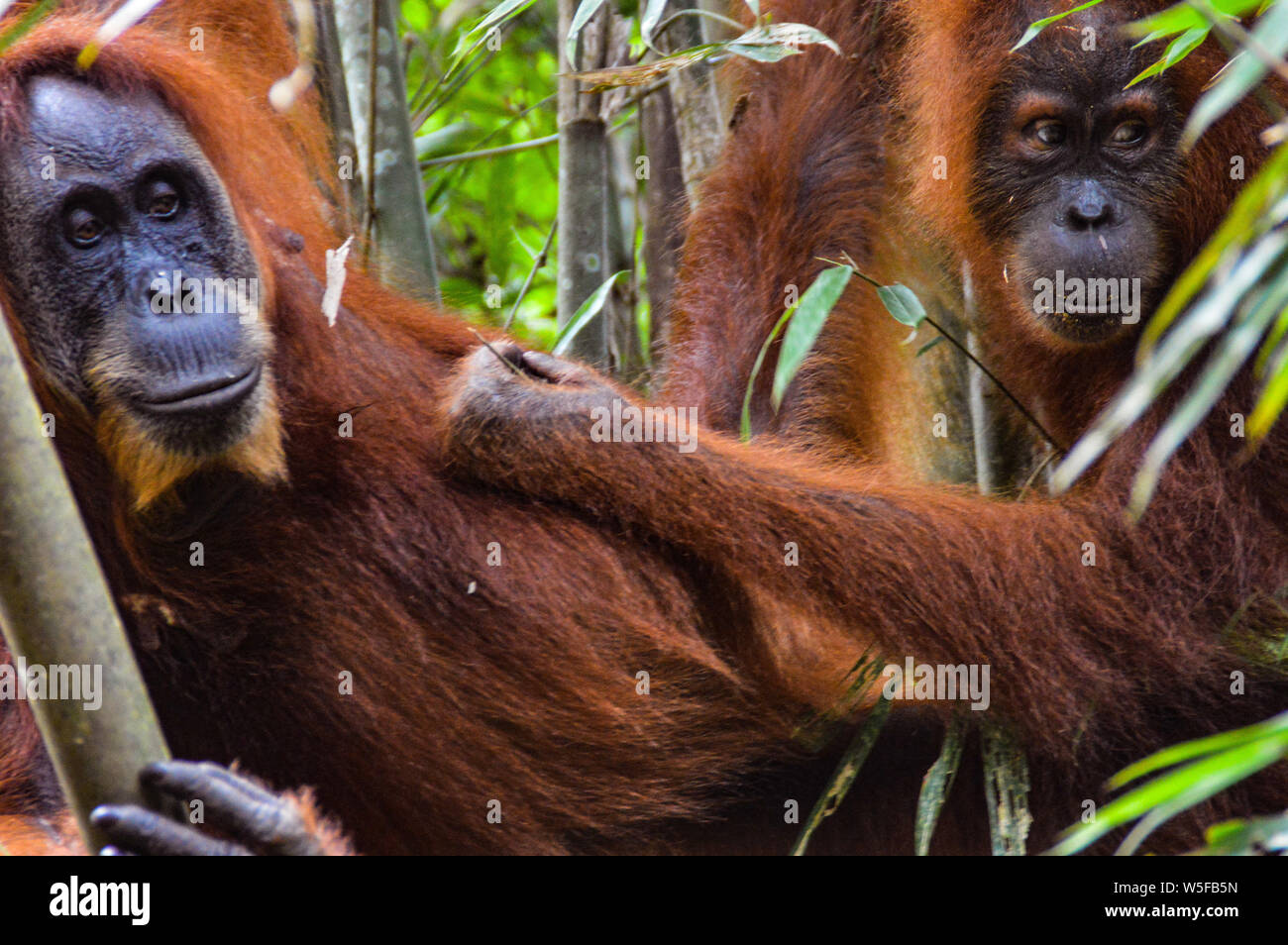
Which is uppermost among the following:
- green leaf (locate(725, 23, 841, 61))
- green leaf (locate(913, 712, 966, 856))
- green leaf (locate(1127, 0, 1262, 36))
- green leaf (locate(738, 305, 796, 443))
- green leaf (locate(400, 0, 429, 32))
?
green leaf (locate(400, 0, 429, 32))

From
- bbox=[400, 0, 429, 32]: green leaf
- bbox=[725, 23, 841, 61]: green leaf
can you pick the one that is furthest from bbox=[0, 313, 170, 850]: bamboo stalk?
bbox=[400, 0, 429, 32]: green leaf

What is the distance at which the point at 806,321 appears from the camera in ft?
7.88

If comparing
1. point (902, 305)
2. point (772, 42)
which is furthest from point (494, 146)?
point (902, 305)

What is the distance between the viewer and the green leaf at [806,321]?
2.17 meters

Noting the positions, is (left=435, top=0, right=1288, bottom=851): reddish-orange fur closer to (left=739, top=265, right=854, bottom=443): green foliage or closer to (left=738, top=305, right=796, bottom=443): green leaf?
(left=738, top=305, right=796, bottom=443): green leaf

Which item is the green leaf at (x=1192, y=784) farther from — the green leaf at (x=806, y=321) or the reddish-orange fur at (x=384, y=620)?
the reddish-orange fur at (x=384, y=620)

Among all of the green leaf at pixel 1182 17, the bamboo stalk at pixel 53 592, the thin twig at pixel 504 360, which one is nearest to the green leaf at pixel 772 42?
the thin twig at pixel 504 360

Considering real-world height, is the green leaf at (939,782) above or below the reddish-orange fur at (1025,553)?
below

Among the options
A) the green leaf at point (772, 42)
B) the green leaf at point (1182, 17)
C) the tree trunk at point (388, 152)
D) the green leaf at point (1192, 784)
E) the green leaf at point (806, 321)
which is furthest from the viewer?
the tree trunk at point (388, 152)

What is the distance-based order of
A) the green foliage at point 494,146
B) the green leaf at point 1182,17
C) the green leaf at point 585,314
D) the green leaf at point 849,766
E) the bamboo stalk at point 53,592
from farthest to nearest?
the green foliage at point 494,146 < the green leaf at point 585,314 < the green leaf at point 849,766 < the green leaf at point 1182,17 < the bamboo stalk at point 53,592

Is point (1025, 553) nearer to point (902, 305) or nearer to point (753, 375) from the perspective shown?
point (902, 305)

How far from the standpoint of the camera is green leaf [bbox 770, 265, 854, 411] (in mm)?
2174
